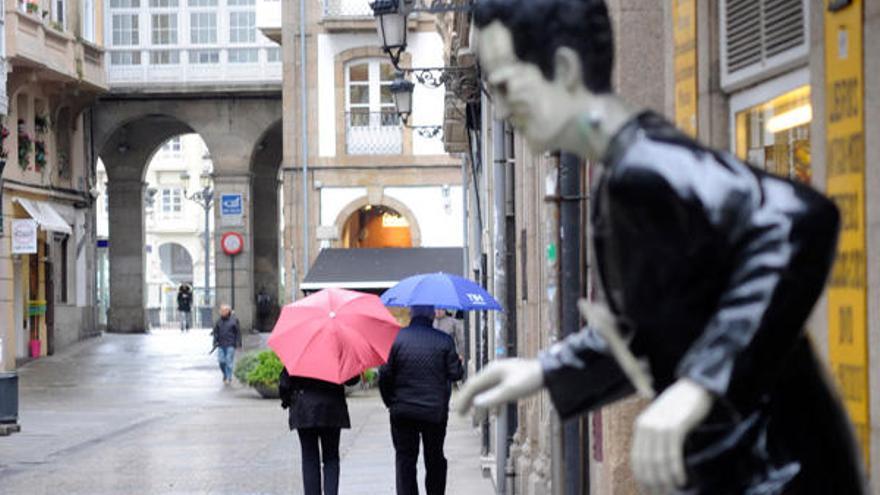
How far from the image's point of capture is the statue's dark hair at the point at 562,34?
278 centimetres

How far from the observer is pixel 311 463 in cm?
1287

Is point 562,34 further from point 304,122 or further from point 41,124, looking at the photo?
point 41,124

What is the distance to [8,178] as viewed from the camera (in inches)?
1607

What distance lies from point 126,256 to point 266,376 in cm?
2649

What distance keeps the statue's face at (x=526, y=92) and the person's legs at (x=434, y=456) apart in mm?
9691

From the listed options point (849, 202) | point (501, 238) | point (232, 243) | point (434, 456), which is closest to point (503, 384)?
point (849, 202)

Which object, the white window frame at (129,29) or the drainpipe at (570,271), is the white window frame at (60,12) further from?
the drainpipe at (570,271)

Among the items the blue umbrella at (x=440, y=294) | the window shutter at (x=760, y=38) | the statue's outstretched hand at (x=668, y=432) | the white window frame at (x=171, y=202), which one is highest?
the white window frame at (x=171, y=202)

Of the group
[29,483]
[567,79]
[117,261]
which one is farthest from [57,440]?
[117,261]

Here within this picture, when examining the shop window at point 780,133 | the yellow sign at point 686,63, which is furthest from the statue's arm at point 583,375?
the yellow sign at point 686,63

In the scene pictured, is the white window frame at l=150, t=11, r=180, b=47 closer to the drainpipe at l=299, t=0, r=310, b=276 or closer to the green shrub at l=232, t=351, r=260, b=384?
the drainpipe at l=299, t=0, r=310, b=276

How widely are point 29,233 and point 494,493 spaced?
84.8 feet

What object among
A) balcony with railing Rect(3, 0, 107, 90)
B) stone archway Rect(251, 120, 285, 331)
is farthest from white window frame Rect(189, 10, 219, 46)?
stone archway Rect(251, 120, 285, 331)

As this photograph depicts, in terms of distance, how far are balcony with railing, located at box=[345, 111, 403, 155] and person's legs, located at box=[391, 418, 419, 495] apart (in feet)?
101
